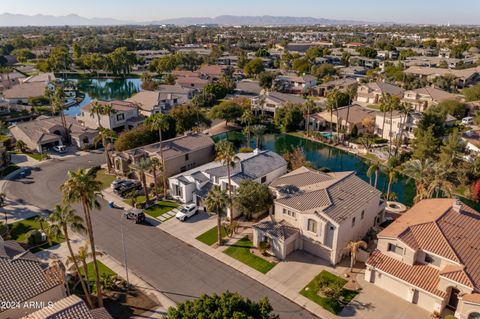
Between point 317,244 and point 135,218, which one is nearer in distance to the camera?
point 317,244

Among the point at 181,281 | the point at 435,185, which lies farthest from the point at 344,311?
the point at 435,185

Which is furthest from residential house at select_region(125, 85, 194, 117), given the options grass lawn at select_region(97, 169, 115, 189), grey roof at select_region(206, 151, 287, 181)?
grey roof at select_region(206, 151, 287, 181)

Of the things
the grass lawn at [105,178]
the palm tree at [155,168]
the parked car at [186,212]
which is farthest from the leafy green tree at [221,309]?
the grass lawn at [105,178]

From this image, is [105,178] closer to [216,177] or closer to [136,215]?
[136,215]

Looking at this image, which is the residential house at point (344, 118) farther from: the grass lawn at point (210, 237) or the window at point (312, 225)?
the grass lawn at point (210, 237)

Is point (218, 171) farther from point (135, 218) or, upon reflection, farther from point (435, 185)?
point (435, 185)

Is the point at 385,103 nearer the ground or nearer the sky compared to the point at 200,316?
nearer the sky

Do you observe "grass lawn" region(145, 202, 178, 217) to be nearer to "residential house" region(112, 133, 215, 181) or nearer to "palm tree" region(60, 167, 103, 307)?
"residential house" region(112, 133, 215, 181)

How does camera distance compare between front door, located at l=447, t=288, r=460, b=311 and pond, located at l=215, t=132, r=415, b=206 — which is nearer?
front door, located at l=447, t=288, r=460, b=311
